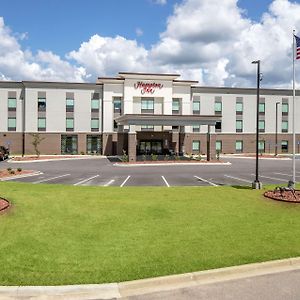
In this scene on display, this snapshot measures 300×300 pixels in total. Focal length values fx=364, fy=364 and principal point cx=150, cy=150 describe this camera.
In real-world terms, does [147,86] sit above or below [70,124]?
above

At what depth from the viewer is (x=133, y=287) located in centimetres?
750

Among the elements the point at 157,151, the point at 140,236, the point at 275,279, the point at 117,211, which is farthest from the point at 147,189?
the point at 157,151

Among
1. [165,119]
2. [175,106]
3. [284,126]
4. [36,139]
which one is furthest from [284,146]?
[36,139]

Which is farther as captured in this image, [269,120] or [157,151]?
[269,120]

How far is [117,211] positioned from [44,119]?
1906 inches

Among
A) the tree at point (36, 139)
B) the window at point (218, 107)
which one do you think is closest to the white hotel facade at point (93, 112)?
the tree at point (36, 139)

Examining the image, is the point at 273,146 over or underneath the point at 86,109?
underneath

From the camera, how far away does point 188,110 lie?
201 feet

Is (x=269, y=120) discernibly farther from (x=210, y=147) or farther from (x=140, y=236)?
(x=140, y=236)

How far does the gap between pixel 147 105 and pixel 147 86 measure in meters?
3.15

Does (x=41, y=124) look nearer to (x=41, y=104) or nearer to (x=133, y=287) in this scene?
(x=41, y=104)

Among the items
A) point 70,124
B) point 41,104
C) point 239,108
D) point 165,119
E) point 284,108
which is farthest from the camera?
point 284,108

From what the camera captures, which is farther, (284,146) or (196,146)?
(284,146)

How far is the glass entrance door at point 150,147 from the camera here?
60.9 m
